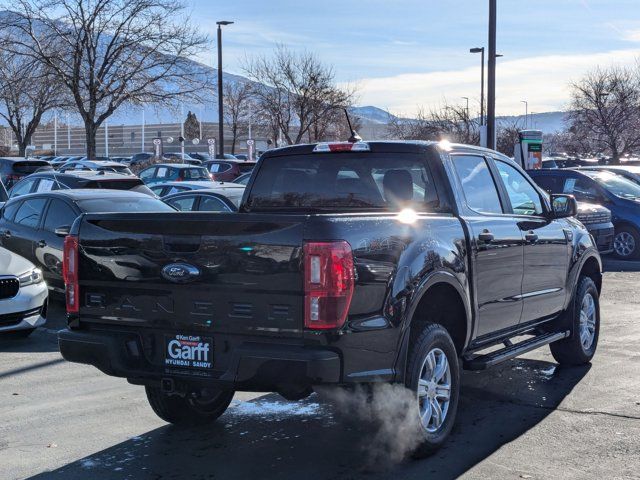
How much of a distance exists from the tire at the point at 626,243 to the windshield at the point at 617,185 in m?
0.67

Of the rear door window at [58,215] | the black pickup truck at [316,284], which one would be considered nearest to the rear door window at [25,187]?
the rear door window at [58,215]

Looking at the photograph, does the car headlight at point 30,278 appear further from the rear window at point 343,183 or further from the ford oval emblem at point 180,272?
the ford oval emblem at point 180,272

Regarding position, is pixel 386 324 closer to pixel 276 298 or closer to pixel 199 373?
pixel 276 298

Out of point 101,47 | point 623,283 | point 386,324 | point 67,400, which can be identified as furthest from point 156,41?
point 386,324

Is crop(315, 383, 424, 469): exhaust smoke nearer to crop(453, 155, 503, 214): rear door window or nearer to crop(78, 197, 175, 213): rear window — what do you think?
crop(453, 155, 503, 214): rear door window

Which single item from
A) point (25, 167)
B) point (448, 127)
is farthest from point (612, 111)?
point (25, 167)

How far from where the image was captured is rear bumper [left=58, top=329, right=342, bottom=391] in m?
4.33

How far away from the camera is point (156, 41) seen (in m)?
30.0

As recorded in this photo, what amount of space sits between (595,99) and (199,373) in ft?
127

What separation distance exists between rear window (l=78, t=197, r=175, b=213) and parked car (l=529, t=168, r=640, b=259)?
27.2 feet

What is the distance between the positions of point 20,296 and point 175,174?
59.9 feet

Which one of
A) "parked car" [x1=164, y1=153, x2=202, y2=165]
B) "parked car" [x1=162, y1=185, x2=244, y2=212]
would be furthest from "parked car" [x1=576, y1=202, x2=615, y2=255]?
"parked car" [x1=164, y1=153, x2=202, y2=165]

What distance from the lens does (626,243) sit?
1645 centimetres

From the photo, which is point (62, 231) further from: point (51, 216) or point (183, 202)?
point (183, 202)
